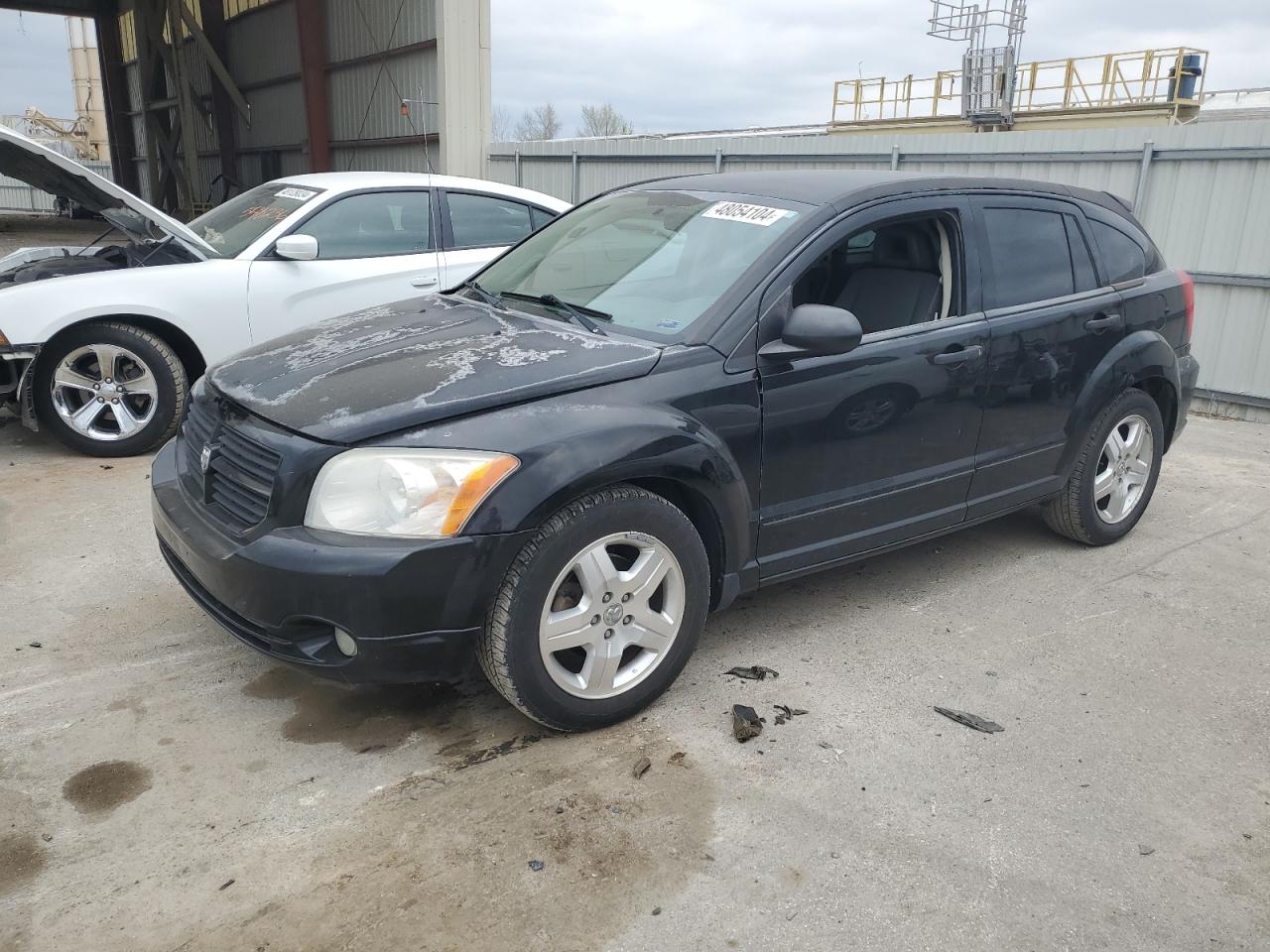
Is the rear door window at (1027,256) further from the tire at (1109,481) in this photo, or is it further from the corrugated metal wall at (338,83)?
the corrugated metal wall at (338,83)

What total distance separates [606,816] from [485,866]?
36 cm

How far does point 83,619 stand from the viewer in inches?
144

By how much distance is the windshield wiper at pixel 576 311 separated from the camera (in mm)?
3307

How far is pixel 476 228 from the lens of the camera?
21.6ft

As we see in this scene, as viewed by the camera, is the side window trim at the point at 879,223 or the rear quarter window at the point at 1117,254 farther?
the rear quarter window at the point at 1117,254

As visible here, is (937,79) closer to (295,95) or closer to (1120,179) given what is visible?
(295,95)

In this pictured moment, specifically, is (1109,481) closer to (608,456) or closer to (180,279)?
(608,456)

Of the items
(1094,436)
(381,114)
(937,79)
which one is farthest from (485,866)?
(937,79)

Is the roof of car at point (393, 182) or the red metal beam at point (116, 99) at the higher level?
the red metal beam at point (116, 99)

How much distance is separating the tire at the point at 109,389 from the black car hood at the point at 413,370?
2.51m

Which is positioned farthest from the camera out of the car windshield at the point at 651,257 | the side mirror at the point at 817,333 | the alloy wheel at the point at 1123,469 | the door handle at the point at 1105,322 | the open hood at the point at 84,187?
the open hood at the point at 84,187

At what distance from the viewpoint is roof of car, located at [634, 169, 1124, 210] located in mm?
3498

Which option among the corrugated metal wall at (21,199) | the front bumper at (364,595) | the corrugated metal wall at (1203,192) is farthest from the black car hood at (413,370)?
the corrugated metal wall at (21,199)

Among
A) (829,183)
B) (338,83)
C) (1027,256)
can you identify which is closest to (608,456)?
(829,183)
